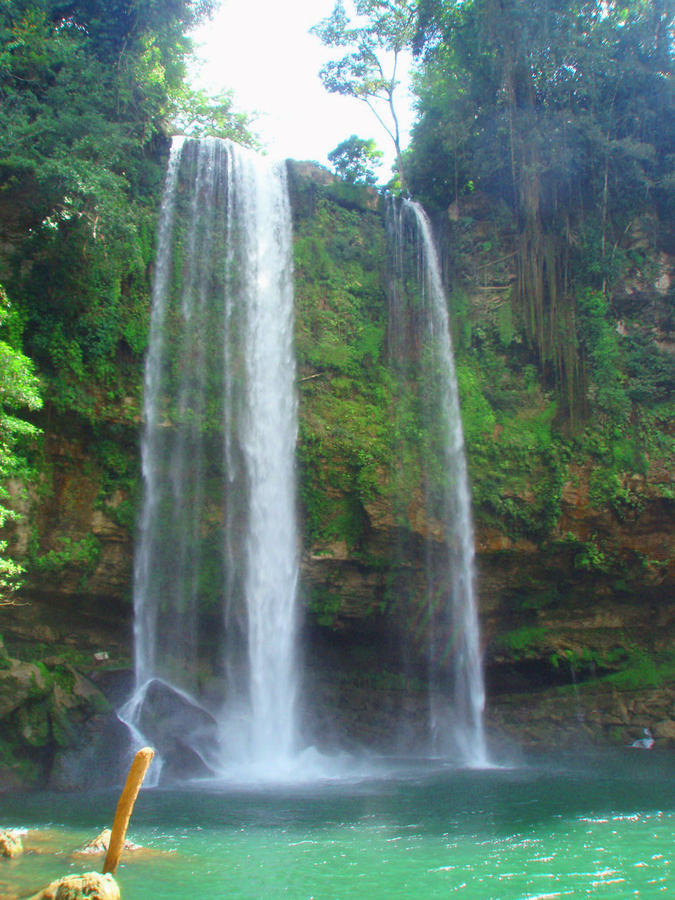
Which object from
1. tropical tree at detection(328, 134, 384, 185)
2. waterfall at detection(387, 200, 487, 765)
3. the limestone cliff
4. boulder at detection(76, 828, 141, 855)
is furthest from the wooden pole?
tropical tree at detection(328, 134, 384, 185)

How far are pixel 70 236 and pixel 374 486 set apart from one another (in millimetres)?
8148

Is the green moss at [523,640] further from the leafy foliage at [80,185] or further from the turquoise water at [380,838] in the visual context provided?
the leafy foliage at [80,185]

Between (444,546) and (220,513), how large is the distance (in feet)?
16.6

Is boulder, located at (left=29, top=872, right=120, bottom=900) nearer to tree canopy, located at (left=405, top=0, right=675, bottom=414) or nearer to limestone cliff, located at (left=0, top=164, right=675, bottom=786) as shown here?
limestone cliff, located at (left=0, top=164, right=675, bottom=786)

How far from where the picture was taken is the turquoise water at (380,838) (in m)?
6.65

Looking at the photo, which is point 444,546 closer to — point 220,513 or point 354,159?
point 220,513

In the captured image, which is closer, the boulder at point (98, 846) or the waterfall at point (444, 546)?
the boulder at point (98, 846)

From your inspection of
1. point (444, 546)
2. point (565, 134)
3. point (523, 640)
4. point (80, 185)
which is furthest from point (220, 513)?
point (565, 134)

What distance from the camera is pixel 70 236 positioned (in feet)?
46.1

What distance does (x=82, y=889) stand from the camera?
554 centimetres

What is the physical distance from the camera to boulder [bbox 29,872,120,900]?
5.49 metres

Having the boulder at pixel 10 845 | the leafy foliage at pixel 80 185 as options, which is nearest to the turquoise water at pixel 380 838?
the boulder at pixel 10 845

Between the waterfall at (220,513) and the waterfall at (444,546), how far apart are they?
3.05m

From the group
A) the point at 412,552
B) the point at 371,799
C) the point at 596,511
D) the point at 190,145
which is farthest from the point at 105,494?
the point at 596,511
